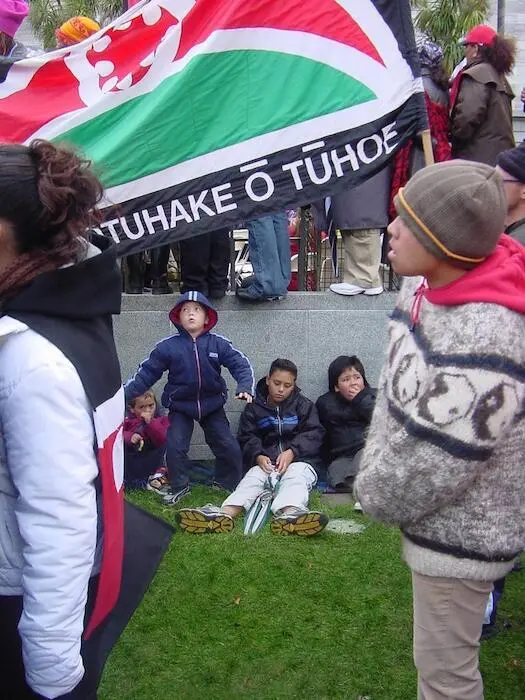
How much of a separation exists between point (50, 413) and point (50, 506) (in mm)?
199

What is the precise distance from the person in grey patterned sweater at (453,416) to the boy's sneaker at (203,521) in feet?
8.40

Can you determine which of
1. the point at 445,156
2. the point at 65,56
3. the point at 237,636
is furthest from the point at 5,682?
the point at 445,156

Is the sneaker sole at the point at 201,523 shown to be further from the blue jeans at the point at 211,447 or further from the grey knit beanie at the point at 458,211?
the grey knit beanie at the point at 458,211

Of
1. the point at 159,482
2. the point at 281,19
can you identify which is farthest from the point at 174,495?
the point at 281,19

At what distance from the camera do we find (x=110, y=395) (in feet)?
6.35

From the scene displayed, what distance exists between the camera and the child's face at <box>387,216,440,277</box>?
2.04 meters

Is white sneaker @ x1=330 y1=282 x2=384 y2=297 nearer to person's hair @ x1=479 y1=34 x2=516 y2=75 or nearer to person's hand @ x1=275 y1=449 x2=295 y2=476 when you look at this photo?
person's hand @ x1=275 y1=449 x2=295 y2=476

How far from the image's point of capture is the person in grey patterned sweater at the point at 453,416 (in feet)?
6.37

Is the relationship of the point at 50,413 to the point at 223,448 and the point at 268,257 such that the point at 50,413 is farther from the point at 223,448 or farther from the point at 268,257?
the point at 268,257

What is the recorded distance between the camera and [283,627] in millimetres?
3699

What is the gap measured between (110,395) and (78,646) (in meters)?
0.56

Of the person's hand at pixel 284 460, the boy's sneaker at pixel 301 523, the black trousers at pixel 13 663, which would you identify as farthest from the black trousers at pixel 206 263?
the black trousers at pixel 13 663

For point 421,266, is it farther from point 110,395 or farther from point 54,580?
point 54,580

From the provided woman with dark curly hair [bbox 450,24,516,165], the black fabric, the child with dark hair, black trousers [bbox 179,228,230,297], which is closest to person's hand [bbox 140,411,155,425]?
black trousers [bbox 179,228,230,297]
